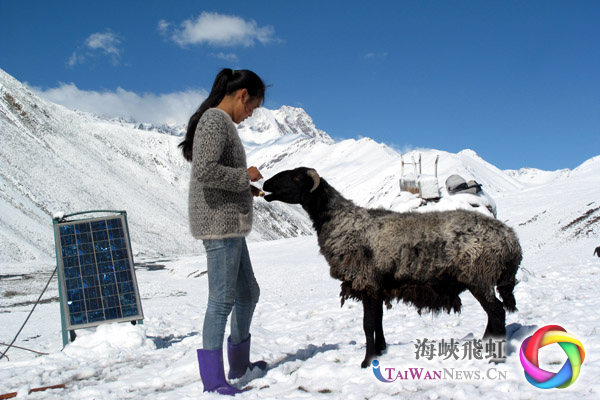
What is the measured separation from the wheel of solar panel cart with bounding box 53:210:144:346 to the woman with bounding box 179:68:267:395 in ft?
12.9

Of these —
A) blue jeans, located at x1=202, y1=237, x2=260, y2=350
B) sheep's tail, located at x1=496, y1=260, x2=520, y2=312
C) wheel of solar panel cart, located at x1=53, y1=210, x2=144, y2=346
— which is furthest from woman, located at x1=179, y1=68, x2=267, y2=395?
wheel of solar panel cart, located at x1=53, y1=210, x2=144, y2=346

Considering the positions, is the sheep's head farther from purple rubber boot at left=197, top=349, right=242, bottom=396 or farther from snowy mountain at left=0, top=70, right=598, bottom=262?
snowy mountain at left=0, top=70, right=598, bottom=262

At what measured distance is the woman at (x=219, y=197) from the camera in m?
4.39

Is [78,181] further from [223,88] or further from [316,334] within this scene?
[223,88]

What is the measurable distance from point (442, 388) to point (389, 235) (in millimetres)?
1677

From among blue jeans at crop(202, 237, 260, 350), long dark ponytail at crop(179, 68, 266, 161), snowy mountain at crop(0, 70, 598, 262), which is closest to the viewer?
blue jeans at crop(202, 237, 260, 350)

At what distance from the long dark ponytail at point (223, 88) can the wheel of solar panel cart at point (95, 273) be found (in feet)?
13.0

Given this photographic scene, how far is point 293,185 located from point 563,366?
10.00 feet

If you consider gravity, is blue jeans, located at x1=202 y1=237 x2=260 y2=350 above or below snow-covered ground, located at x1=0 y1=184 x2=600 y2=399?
above

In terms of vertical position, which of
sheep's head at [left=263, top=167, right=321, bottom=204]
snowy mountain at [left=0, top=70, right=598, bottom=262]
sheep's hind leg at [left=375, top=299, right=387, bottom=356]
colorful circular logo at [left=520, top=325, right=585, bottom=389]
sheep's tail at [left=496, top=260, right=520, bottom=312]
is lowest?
colorful circular logo at [left=520, top=325, right=585, bottom=389]

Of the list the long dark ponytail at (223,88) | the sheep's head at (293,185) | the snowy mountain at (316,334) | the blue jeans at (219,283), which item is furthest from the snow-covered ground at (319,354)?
the long dark ponytail at (223,88)

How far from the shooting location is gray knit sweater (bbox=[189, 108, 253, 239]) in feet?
14.3

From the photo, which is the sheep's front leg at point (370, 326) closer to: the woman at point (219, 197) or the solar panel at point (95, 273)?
the woman at point (219, 197)

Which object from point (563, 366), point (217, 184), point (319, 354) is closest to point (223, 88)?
point (217, 184)
